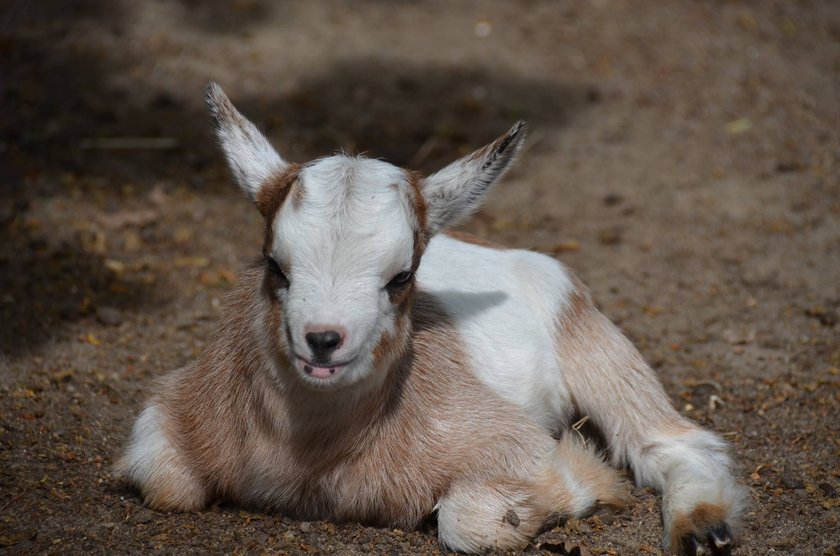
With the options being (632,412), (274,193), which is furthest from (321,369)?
(632,412)

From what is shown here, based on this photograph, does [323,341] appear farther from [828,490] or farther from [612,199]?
[612,199]

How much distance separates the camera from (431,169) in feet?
30.0

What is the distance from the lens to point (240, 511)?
4859 millimetres

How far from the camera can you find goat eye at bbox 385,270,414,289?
14.4 feet

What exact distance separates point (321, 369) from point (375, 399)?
1.87 ft

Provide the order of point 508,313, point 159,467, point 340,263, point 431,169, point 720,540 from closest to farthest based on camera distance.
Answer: point 340,263 < point 720,540 < point 159,467 < point 508,313 < point 431,169

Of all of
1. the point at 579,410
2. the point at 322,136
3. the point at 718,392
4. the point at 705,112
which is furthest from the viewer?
the point at 705,112

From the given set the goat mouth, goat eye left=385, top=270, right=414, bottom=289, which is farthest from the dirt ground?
goat eye left=385, top=270, right=414, bottom=289

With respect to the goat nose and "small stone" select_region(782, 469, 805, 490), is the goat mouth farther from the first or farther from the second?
"small stone" select_region(782, 469, 805, 490)

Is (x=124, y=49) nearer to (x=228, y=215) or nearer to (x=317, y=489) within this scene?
(x=228, y=215)

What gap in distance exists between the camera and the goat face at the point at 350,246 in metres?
4.14

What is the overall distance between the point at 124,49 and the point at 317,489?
7040 millimetres

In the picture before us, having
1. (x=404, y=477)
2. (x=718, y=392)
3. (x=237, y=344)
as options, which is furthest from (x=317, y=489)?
(x=718, y=392)

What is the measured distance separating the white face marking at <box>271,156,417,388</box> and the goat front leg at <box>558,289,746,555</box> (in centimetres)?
156
